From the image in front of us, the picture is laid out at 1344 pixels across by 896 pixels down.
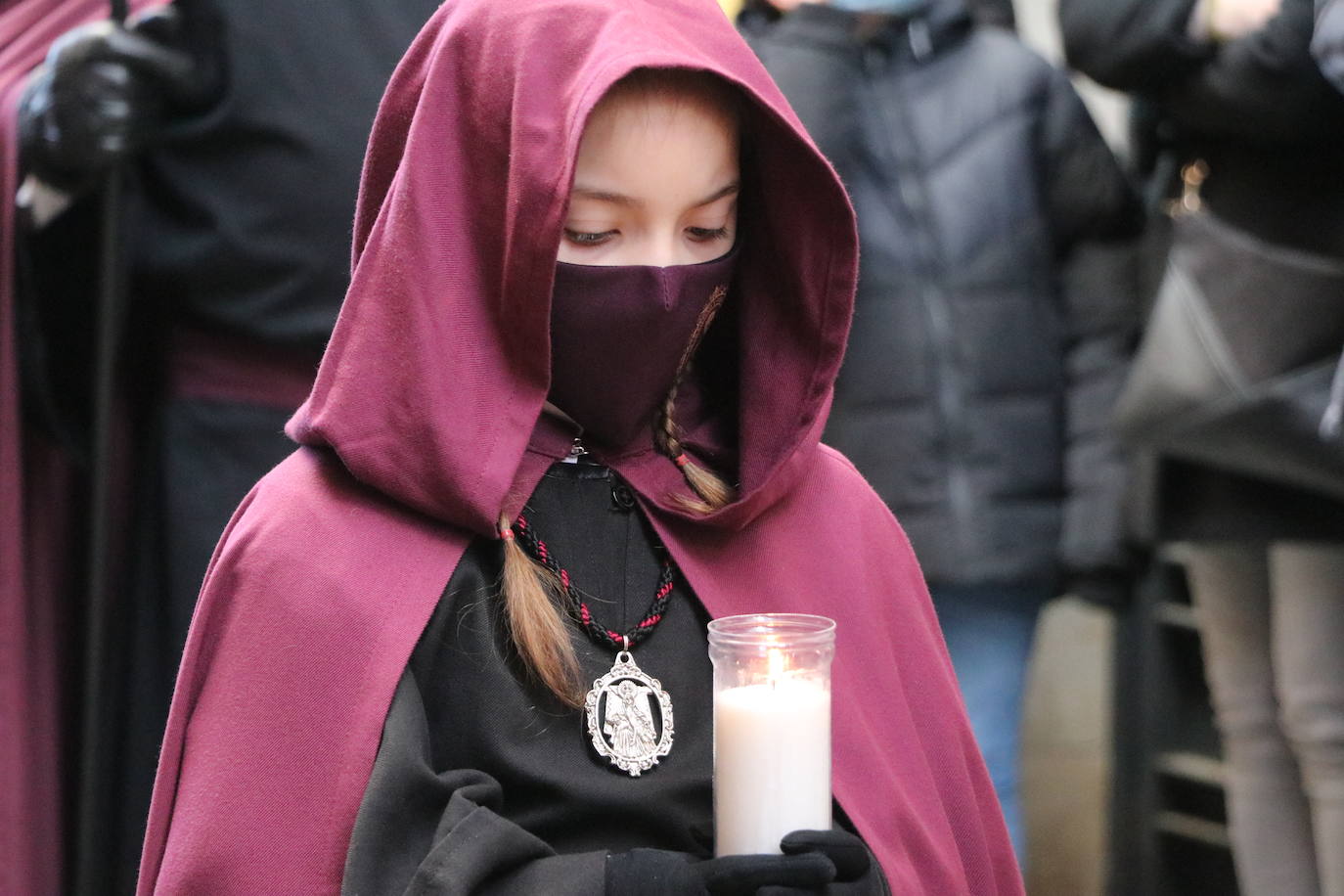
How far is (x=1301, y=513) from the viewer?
2.71 metres

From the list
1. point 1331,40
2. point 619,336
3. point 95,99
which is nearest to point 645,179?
point 619,336

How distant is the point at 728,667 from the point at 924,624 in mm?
446

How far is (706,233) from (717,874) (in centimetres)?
61

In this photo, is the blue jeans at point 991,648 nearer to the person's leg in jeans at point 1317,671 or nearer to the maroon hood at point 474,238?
the person's leg in jeans at point 1317,671

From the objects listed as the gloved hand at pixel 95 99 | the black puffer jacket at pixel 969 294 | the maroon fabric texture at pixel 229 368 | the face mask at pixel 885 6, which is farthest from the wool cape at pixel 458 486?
the face mask at pixel 885 6

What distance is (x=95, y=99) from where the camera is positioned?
2721 millimetres

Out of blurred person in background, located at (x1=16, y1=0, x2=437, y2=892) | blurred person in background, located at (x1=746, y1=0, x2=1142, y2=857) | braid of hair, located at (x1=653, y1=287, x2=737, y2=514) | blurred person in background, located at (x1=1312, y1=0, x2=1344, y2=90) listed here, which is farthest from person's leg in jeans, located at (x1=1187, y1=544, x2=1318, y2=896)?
blurred person in background, located at (x1=16, y1=0, x2=437, y2=892)

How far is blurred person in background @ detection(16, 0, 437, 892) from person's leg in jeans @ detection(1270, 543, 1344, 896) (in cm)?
155

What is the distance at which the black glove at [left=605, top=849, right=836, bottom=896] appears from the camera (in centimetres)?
143

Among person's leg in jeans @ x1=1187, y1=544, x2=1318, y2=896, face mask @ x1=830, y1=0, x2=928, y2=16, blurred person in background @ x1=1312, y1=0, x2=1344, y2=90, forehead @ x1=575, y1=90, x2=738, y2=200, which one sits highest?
forehead @ x1=575, y1=90, x2=738, y2=200

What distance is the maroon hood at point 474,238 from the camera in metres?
1.58

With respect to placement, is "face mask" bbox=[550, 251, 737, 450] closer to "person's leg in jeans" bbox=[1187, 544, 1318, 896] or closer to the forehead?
the forehead

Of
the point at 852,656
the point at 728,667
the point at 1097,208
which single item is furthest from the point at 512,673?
the point at 1097,208

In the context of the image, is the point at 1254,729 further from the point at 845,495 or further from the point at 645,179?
the point at 645,179
